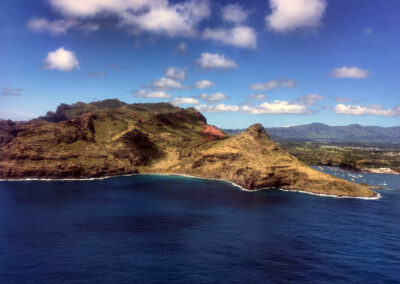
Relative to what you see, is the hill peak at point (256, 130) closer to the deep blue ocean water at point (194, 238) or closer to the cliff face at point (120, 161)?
the cliff face at point (120, 161)

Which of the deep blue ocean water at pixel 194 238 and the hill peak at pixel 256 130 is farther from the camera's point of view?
the hill peak at pixel 256 130

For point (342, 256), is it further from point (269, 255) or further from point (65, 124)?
point (65, 124)

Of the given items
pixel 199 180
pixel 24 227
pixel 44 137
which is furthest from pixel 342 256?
pixel 44 137

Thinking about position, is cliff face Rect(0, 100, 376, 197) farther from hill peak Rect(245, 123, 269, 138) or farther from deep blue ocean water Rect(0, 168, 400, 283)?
deep blue ocean water Rect(0, 168, 400, 283)

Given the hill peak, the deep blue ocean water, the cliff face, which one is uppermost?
the hill peak

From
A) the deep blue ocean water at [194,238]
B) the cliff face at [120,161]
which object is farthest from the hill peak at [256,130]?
the deep blue ocean water at [194,238]

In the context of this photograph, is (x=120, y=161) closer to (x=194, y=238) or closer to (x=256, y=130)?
(x=256, y=130)

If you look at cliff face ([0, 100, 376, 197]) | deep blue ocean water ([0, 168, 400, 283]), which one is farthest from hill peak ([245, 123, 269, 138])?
deep blue ocean water ([0, 168, 400, 283])

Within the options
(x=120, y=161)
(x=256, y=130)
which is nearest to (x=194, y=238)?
(x=256, y=130)
